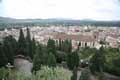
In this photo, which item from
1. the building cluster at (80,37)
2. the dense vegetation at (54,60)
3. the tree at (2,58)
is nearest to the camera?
the dense vegetation at (54,60)

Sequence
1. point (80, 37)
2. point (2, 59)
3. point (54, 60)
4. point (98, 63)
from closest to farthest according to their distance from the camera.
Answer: point (54, 60) → point (2, 59) → point (98, 63) → point (80, 37)

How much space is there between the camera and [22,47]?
44.0ft

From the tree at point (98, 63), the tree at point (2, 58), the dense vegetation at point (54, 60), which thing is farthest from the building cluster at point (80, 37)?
the tree at point (98, 63)

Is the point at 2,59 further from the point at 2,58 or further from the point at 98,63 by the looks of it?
the point at 98,63

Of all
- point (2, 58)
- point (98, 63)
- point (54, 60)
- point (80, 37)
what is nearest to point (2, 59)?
point (2, 58)

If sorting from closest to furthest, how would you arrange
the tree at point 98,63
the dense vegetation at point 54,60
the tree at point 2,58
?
the dense vegetation at point 54,60 → the tree at point 2,58 → the tree at point 98,63

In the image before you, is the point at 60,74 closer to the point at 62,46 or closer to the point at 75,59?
the point at 75,59

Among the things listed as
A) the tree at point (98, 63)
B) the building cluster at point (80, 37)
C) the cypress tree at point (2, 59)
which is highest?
the cypress tree at point (2, 59)

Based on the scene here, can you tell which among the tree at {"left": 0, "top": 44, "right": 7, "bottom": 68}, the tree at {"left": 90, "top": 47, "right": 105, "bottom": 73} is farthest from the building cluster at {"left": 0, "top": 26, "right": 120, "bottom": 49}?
the tree at {"left": 90, "top": 47, "right": 105, "bottom": 73}

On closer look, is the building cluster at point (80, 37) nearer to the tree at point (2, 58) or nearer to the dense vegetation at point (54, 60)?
the dense vegetation at point (54, 60)

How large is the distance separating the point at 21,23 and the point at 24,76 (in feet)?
81.0

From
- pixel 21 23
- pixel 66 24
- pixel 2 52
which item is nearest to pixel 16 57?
pixel 2 52

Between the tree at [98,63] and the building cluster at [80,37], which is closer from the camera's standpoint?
the tree at [98,63]

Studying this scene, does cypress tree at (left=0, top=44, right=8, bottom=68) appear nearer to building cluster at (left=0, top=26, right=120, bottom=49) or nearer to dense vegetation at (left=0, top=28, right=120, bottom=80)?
dense vegetation at (left=0, top=28, right=120, bottom=80)
